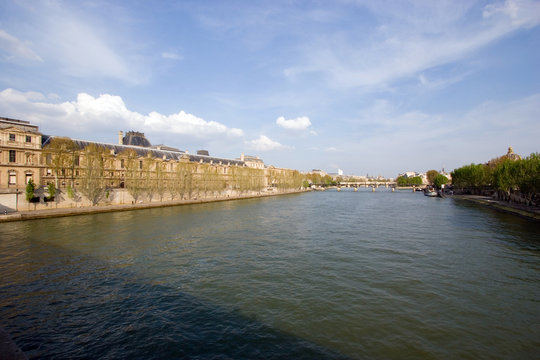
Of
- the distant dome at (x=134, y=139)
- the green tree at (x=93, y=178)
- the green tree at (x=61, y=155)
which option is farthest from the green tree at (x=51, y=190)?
the distant dome at (x=134, y=139)

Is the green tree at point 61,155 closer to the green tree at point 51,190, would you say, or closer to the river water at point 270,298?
the green tree at point 51,190

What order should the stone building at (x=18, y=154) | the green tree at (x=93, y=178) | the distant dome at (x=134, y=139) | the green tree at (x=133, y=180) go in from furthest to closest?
the distant dome at (x=134, y=139) < the green tree at (x=133, y=180) < the green tree at (x=93, y=178) < the stone building at (x=18, y=154)

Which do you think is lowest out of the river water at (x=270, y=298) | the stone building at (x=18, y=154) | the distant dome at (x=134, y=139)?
the river water at (x=270, y=298)

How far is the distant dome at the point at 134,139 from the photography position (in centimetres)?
7782

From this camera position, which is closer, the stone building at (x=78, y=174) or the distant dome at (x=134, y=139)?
the stone building at (x=78, y=174)

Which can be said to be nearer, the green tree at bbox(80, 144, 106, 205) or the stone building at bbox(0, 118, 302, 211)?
the stone building at bbox(0, 118, 302, 211)

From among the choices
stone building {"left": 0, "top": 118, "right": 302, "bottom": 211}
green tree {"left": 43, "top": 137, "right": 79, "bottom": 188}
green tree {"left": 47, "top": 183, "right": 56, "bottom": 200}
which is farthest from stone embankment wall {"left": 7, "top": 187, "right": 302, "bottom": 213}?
green tree {"left": 43, "top": 137, "right": 79, "bottom": 188}

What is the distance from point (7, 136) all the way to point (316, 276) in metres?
51.7

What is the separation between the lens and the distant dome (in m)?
77.8

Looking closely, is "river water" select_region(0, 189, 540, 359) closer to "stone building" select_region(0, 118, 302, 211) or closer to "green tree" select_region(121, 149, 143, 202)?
"stone building" select_region(0, 118, 302, 211)

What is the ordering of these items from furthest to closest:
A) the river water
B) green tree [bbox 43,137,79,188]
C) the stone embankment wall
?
green tree [bbox 43,137,79,188], the stone embankment wall, the river water

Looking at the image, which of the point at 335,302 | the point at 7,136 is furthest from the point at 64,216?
the point at 335,302

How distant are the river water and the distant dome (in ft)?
195

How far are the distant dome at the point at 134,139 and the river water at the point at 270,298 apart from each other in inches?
2338
